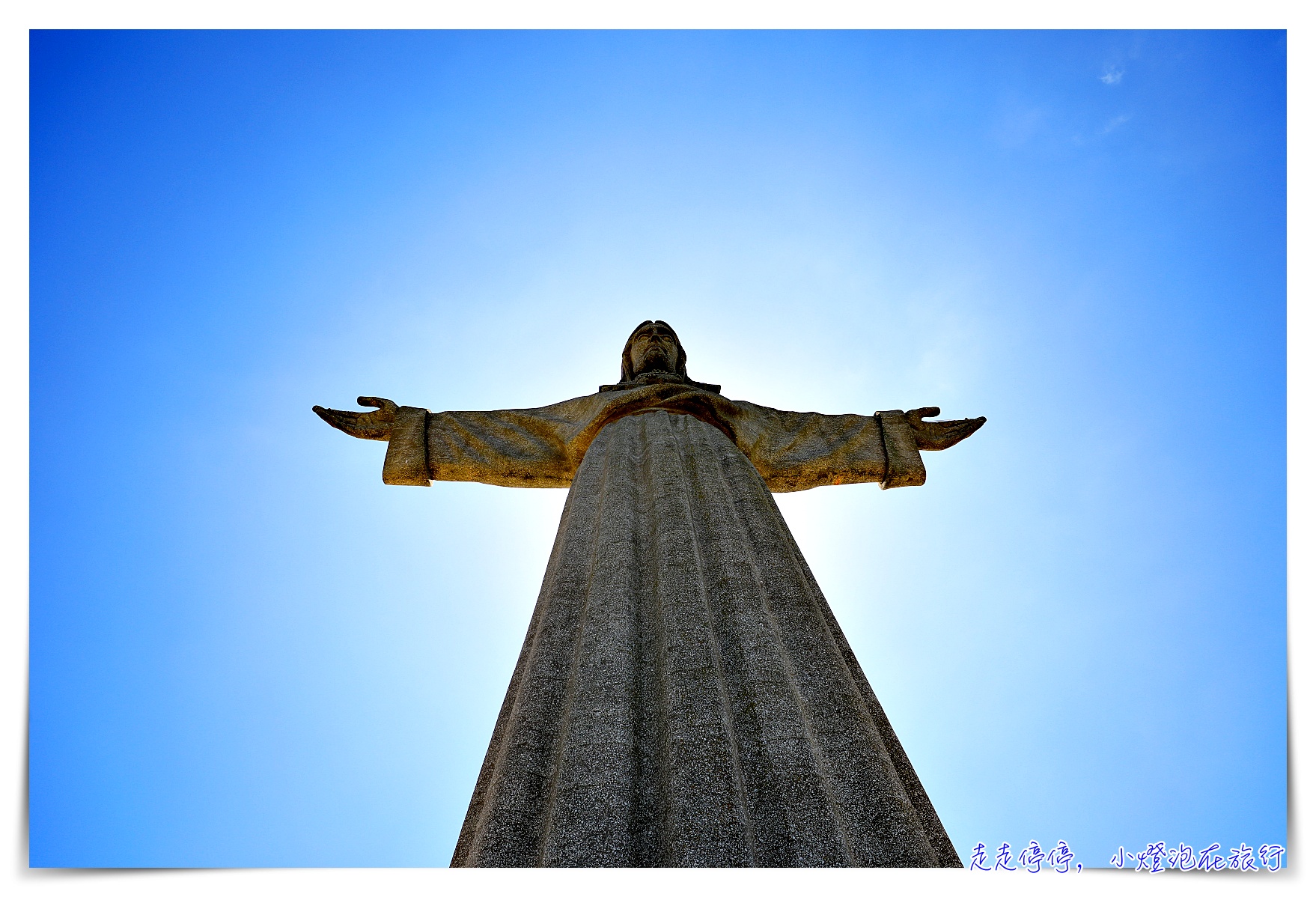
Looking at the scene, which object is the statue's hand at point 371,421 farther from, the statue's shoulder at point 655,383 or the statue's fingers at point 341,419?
the statue's shoulder at point 655,383

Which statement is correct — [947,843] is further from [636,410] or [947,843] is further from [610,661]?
[636,410]

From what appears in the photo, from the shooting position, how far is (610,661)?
143 inches

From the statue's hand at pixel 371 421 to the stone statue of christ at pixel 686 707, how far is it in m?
2.29

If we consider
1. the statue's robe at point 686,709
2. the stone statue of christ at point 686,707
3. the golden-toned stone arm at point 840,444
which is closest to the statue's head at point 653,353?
the golden-toned stone arm at point 840,444

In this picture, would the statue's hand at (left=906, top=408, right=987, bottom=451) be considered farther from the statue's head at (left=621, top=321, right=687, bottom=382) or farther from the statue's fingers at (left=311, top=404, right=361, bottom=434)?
the statue's fingers at (left=311, top=404, right=361, bottom=434)

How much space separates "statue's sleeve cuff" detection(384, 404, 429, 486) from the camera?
24.4 feet

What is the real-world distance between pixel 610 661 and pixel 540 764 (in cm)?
52

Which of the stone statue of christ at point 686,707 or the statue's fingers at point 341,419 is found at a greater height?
the statue's fingers at point 341,419

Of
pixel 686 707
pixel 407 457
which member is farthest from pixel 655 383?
pixel 686 707

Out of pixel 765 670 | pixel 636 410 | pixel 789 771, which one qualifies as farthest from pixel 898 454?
pixel 789 771

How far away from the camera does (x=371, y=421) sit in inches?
305

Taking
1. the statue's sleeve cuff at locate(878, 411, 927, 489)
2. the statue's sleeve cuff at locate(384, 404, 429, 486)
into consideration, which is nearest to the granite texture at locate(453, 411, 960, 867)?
the statue's sleeve cuff at locate(384, 404, 429, 486)

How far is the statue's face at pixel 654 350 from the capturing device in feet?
27.6

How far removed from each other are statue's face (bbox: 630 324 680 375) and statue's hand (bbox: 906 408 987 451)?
2.17 metres
